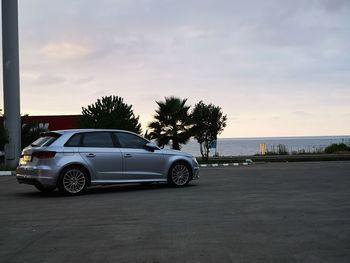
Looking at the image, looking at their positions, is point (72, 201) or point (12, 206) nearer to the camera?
point (12, 206)

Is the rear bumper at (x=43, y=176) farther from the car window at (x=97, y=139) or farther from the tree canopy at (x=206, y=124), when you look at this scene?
the tree canopy at (x=206, y=124)

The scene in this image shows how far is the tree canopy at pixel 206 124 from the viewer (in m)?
33.2

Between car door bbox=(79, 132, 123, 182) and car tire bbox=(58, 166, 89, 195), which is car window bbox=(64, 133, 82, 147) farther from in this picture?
car tire bbox=(58, 166, 89, 195)

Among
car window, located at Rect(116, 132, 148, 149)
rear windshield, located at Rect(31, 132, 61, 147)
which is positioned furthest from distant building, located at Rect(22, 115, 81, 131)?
rear windshield, located at Rect(31, 132, 61, 147)

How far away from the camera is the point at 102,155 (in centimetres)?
1305

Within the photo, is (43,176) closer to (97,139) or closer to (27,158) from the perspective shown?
(27,158)

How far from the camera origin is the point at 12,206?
10.7 metres

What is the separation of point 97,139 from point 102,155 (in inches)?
18.1

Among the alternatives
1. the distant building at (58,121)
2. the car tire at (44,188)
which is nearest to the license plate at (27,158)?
the car tire at (44,188)

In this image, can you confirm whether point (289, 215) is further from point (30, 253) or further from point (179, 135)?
point (179, 135)

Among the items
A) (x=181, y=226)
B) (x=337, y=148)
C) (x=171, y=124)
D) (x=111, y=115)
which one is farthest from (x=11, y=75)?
(x=337, y=148)

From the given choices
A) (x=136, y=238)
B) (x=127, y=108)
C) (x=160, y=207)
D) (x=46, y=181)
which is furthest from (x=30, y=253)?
(x=127, y=108)

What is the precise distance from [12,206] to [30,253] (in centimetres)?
462

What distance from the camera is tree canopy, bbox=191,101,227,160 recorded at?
109 feet
